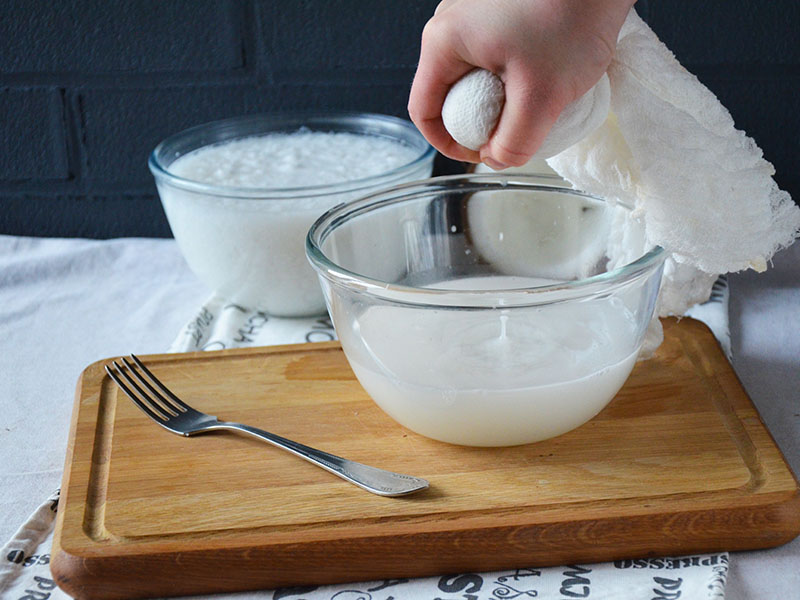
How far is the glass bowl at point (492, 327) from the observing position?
644mm

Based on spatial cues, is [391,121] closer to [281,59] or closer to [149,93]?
[281,59]

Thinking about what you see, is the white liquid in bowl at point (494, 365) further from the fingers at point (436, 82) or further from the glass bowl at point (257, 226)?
the glass bowl at point (257, 226)

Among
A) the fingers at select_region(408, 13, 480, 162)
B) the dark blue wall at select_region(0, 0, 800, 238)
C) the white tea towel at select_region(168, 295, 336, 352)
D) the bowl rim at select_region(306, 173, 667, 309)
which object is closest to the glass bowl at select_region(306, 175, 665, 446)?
the bowl rim at select_region(306, 173, 667, 309)

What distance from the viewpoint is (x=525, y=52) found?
549 millimetres

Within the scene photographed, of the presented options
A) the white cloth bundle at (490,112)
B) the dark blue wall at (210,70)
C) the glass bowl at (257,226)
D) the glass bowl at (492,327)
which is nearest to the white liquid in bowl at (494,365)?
the glass bowl at (492,327)

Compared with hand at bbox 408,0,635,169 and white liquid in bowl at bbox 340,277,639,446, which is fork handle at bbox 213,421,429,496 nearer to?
white liquid in bowl at bbox 340,277,639,446

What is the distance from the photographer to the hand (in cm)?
55

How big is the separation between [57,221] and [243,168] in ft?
1.37

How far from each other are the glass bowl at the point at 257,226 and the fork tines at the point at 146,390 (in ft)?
0.59

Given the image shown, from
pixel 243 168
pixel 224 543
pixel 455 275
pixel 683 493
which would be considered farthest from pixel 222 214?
pixel 683 493

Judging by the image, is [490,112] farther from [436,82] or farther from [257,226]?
[257,226]

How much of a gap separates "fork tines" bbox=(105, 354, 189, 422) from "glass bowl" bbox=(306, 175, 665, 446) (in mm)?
161

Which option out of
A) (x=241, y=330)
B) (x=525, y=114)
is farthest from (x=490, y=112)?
(x=241, y=330)

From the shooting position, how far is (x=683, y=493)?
0.63 m
